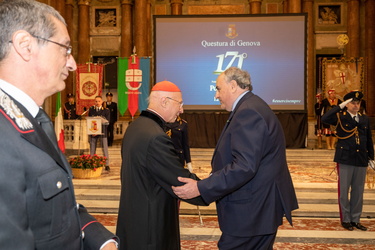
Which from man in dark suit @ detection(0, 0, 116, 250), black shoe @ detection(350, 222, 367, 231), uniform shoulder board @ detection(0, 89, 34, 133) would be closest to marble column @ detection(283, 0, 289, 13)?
black shoe @ detection(350, 222, 367, 231)

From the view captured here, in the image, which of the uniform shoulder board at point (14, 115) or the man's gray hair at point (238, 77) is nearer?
the uniform shoulder board at point (14, 115)

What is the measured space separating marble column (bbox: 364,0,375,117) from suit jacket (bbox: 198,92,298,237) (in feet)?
61.7

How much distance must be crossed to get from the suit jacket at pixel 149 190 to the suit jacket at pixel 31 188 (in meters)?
1.29

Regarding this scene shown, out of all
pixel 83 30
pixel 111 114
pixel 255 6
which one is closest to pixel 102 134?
pixel 111 114

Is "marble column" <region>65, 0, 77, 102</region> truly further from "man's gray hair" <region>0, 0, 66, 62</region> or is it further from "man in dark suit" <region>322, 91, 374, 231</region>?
"man's gray hair" <region>0, 0, 66, 62</region>

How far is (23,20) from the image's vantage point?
135 centimetres

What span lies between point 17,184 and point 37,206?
0.11 m

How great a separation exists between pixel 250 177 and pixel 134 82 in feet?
→ 35.8

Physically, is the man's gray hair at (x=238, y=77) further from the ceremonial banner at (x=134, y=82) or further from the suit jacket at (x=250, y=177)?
the ceremonial banner at (x=134, y=82)

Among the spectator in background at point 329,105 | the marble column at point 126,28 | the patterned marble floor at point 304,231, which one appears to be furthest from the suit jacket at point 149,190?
the marble column at point 126,28

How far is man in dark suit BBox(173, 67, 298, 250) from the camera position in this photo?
2.90m

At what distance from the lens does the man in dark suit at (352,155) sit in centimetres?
620

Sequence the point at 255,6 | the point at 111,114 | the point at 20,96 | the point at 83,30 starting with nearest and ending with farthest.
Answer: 1. the point at 20,96
2. the point at 111,114
3. the point at 255,6
4. the point at 83,30

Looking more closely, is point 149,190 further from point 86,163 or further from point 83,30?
point 83,30
